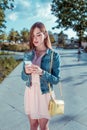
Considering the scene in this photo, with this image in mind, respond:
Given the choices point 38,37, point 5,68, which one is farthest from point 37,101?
point 5,68

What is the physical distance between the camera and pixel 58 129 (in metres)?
4.16

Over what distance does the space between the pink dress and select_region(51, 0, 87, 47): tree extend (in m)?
24.7

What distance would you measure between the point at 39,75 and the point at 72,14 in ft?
84.4

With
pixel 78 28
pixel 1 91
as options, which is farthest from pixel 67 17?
pixel 1 91

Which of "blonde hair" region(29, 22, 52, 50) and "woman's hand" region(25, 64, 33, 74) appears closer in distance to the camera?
"woman's hand" region(25, 64, 33, 74)

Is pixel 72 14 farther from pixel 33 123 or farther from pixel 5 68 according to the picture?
pixel 33 123

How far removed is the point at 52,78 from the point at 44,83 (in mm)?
132

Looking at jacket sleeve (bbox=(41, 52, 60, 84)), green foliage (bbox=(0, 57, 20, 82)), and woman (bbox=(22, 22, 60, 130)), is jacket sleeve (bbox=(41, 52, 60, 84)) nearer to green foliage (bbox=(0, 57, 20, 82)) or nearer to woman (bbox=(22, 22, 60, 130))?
woman (bbox=(22, 22, 60, 130))

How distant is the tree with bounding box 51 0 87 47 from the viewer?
27.2 m

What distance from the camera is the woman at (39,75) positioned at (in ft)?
9.20

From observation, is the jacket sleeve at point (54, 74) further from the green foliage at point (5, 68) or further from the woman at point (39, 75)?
the green foliage at point (5, 68)

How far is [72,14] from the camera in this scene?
90.5 feet

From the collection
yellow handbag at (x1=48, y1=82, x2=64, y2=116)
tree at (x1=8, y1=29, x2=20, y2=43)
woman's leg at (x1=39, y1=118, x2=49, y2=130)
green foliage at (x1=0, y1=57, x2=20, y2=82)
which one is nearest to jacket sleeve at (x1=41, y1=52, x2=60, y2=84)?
yellow handbag at (x1=48, y1=82, x2=64, y2=116)

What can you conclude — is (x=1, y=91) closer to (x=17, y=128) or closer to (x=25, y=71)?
(x=17, y=128)
